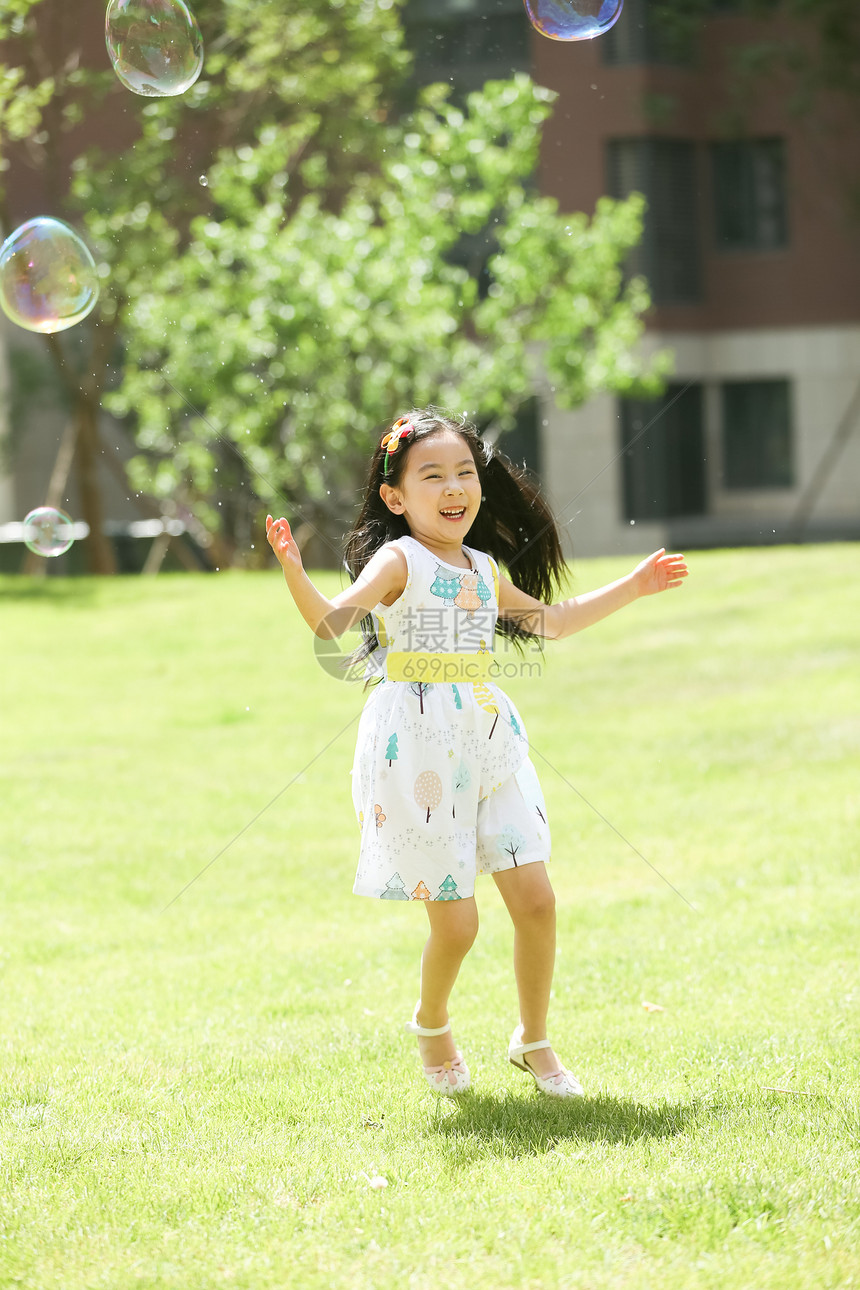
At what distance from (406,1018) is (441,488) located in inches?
56.2

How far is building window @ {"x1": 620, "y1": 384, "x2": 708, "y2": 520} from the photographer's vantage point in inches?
766

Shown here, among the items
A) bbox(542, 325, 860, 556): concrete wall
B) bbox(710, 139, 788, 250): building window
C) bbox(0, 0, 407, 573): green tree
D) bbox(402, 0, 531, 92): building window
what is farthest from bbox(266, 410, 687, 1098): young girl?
bbox(710, 139, 788, 250): building window

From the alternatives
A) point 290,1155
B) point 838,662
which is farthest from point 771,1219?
point 838,662

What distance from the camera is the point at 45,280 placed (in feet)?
14.9

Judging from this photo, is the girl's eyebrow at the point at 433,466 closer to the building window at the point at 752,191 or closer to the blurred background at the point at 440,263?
the blurred background at the point at 440,263

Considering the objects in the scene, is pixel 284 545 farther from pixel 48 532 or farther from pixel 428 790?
pixel 48 532

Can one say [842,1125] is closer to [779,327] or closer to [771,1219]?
[771,1219]

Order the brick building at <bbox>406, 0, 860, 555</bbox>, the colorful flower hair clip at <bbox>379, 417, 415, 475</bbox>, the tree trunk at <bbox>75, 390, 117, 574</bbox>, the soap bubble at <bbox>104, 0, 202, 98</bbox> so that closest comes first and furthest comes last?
1. the colorful flower hair clip at <bbox>379, 417, 415, 475</bbox>
2. the soap bubble at <bbox>104, 0, 202, 98</bbox>
3. the tree trunk at <bbox>75, 390, 117, 574</bbox>
4. the brick building at <bbox>406, 0, 860, 555</bbox>

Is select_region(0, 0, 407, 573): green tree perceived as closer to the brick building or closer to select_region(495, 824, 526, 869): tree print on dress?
the brick building

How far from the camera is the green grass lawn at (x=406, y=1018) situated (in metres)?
2.39

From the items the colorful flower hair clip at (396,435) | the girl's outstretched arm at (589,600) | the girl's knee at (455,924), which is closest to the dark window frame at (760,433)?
the girl's outstretched arm at (589,600)

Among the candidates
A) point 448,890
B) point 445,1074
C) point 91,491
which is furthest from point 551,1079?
point 91,491

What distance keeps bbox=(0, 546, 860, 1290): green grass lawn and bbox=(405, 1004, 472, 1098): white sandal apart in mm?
67

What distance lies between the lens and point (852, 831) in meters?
5.59
